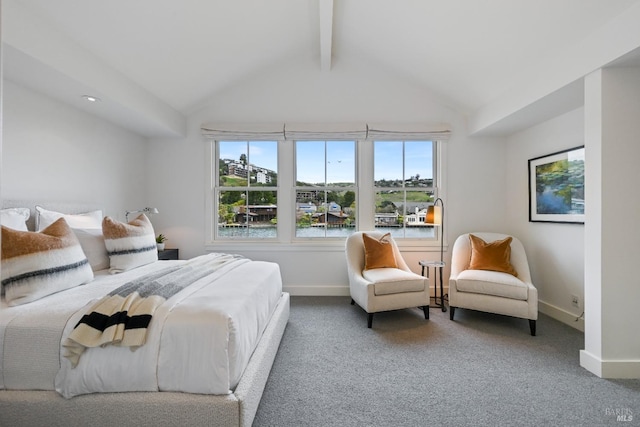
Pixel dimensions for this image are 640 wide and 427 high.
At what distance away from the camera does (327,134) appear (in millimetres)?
4234

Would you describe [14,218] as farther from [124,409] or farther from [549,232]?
[549,232]

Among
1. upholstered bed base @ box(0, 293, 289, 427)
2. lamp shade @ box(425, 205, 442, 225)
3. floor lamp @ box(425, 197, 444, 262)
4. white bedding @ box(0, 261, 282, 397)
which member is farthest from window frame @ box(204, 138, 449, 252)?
upholstered bed base @ box(0, 293, 289, 427)

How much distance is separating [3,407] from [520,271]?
4.12 meters

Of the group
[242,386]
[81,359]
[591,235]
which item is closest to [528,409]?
[591,235]

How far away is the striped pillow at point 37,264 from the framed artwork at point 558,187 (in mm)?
4239

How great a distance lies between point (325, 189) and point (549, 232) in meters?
2.62

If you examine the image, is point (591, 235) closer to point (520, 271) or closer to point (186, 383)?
point (520, 271)

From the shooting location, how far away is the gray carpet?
1.95 meters

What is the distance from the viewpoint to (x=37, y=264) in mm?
1948

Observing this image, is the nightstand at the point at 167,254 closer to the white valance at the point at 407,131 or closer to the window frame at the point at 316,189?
the window frame at the point at 316,189

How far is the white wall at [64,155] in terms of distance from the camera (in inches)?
104

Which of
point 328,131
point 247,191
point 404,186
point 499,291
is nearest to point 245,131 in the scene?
point 247,191

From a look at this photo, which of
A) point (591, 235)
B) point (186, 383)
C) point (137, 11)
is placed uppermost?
point (137, 11)

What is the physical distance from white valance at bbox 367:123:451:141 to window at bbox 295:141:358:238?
34cm
